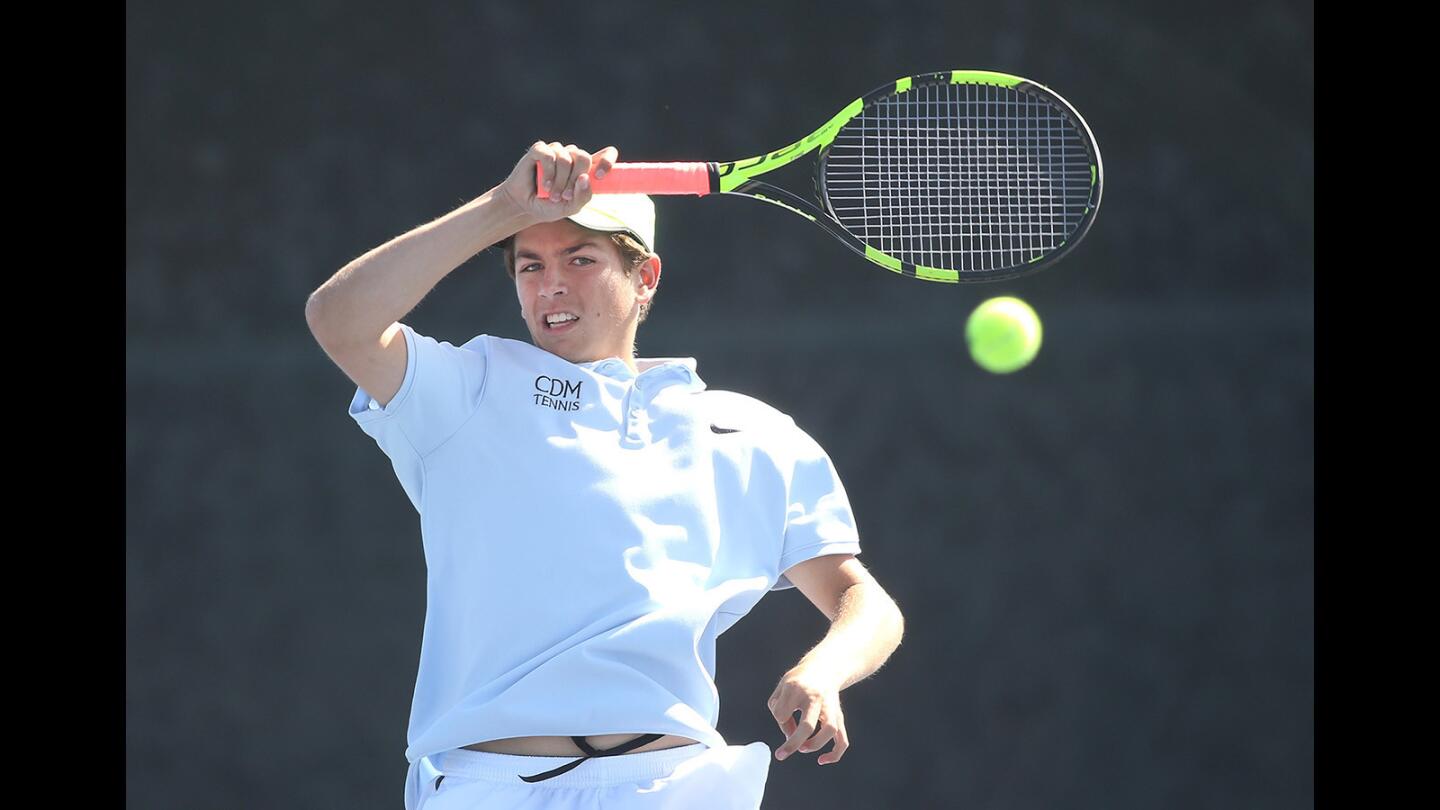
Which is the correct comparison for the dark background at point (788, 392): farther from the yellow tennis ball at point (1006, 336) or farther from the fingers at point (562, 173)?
the fingers at point (562, 173)

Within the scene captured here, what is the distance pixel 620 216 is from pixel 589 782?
699 mm

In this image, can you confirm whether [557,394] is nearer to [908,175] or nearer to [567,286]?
[567,286]

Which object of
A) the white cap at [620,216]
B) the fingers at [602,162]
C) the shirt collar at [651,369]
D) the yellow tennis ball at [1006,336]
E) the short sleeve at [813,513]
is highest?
the fingers at [602,162]

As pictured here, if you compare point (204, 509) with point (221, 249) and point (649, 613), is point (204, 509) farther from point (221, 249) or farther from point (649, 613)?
point (649, 613)

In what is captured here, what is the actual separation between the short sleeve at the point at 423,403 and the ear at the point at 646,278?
0.29m

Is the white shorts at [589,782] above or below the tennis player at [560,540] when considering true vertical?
below

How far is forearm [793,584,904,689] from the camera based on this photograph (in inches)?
77.2

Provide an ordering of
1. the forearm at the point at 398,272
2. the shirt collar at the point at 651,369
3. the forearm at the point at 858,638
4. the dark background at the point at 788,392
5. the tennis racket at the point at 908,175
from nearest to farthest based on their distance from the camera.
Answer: the forearm at the point at 398,272, the forearm at the point at 858,638, the shirt collar at the point at 651,369, the tennis racket at the point at 908,175, the dark background at the point at 788,392

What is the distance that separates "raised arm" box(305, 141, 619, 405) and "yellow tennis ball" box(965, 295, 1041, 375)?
6.27 ft

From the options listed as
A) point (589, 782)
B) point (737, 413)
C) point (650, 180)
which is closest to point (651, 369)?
point (737, 413)

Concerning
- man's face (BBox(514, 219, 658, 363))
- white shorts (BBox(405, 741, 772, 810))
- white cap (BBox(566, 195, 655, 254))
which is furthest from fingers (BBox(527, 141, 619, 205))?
white shorts (BBox(405, 741, 772, 810))

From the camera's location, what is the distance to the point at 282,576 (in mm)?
3561

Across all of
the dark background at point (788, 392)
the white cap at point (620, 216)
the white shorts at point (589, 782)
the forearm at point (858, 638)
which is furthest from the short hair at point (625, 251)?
the dark background at point (788, 392)

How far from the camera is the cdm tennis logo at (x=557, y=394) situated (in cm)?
200
